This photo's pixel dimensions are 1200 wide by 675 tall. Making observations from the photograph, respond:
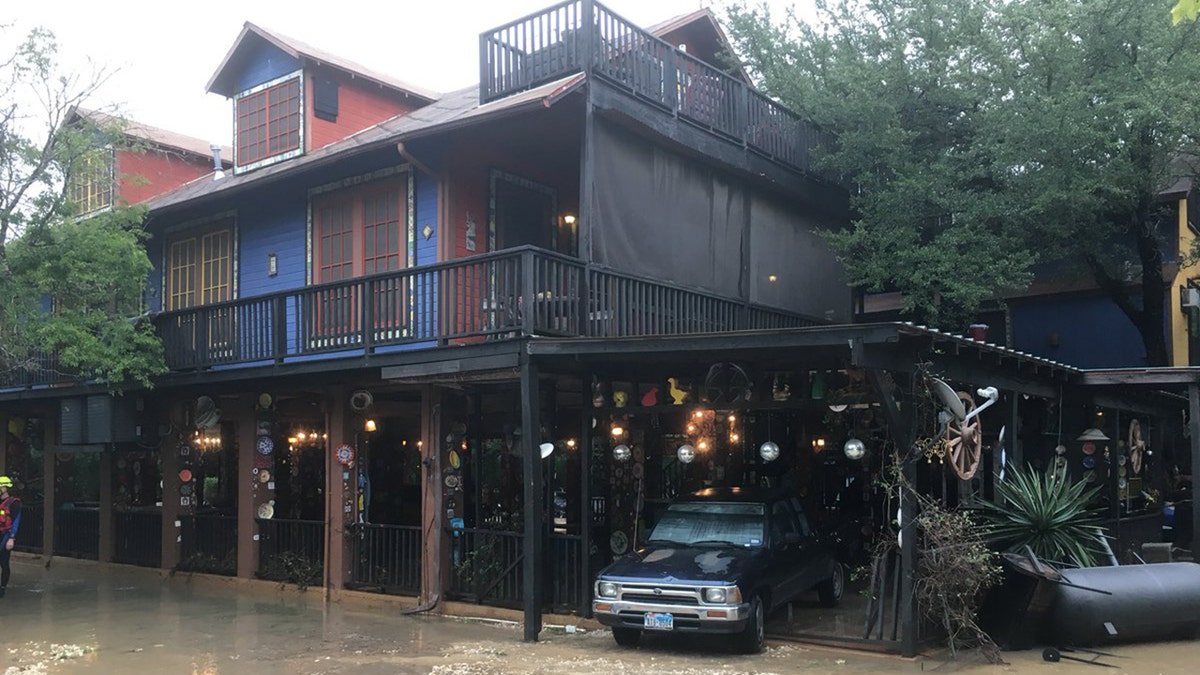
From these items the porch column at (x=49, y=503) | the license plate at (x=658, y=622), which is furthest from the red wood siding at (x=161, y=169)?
the license plate at (x=658, y=622)

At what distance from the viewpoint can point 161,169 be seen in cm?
2375

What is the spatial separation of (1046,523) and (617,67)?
7949 mm

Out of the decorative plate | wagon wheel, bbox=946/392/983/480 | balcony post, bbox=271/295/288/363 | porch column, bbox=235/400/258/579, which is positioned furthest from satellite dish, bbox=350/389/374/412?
wagon wheel, bbox=946/392/983/480

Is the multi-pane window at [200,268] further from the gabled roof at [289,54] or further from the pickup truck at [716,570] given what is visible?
the pickup truck at [716,570]

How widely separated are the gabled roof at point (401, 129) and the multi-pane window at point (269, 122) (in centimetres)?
35

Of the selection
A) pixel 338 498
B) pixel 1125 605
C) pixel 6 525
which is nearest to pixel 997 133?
pixel 1125 605

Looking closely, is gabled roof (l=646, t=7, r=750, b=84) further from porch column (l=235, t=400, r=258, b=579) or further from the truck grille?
the truck grille

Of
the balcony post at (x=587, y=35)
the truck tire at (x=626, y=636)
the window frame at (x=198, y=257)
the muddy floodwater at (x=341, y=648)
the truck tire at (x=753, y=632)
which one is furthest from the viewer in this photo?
the window frame at (x=198, y=257)

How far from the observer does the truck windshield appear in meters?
12.2

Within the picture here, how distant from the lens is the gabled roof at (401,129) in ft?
44.0

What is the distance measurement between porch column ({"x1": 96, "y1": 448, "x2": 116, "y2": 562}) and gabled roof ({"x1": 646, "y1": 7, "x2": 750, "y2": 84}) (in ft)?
43.2

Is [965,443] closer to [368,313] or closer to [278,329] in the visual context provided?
[368,313]

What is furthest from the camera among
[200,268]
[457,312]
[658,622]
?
[200,268]

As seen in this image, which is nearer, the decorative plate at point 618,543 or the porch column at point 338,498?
the decorative plate at point 618,543
